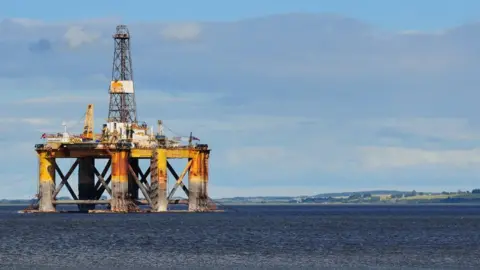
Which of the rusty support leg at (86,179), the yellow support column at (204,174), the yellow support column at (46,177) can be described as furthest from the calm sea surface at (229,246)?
the rusty support leg at (86,179)

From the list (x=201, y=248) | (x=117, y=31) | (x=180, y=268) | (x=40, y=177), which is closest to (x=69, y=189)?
(x=40, y=177)

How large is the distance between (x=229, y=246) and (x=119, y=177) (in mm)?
60245

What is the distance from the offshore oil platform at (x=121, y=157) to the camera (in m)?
162

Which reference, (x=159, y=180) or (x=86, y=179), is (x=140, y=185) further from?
(x=86, y=179)

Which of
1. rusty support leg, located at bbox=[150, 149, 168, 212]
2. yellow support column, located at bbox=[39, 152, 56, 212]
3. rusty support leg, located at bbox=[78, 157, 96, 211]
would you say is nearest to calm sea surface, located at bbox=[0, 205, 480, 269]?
rusty support leg, located at bbox=[150, 149, 168, 212]

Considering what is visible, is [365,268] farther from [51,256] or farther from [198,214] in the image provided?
[198,214]

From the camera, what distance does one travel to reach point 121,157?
161m

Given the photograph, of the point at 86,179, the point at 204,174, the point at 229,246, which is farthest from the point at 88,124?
the point at 229,246

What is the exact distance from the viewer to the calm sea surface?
8462 centimetres

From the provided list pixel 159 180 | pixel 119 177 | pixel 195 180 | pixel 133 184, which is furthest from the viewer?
pixel 133 184

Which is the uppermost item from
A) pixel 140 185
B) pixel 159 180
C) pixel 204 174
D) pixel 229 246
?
pixel 204 174

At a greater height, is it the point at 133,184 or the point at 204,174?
the point at 204,174

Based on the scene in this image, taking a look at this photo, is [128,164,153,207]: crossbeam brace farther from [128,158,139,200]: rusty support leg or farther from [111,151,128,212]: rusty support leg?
[111,151,128,212]: rusty support leg

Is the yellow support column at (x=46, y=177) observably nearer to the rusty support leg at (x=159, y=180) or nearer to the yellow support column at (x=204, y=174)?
the rusty support leg at (x=159, y=180)
